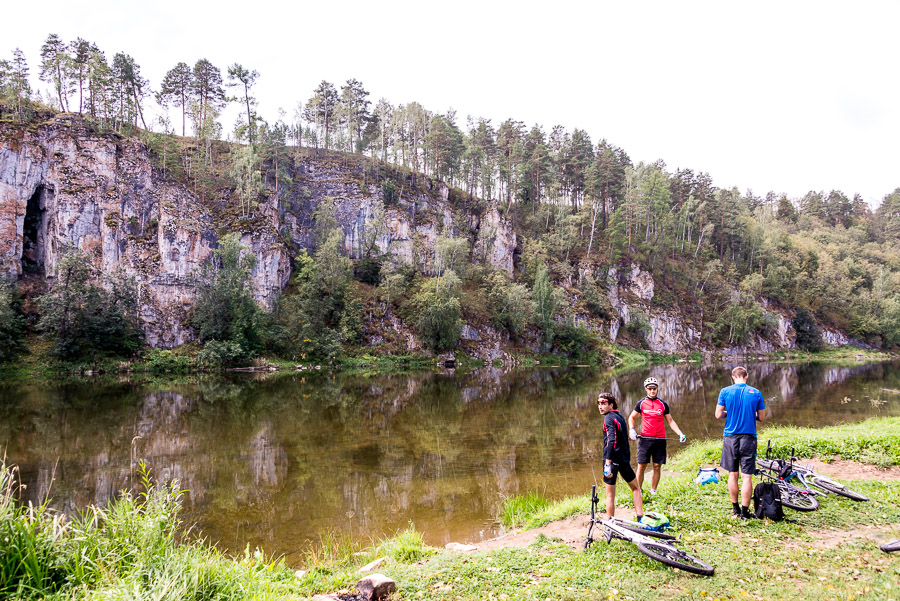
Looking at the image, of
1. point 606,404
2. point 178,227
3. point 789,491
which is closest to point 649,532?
point 606,404

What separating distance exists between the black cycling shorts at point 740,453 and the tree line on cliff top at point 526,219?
40804 mm

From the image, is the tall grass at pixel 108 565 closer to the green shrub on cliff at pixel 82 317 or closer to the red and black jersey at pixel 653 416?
the red and black jersey at pixel 653 416

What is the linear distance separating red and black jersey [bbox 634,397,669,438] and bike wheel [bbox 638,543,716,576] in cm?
250

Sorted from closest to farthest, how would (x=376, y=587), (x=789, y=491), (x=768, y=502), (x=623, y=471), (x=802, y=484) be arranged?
(x=376, y=587) → (x=768, y=502) → (x=623, y=471) → (x=789, y=491) → (x=802, y=484)

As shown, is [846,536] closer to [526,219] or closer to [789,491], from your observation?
[789,491]

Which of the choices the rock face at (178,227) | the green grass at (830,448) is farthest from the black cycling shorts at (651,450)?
the rock face at (178,227)

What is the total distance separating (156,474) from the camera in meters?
11.7

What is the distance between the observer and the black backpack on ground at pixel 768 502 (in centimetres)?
631

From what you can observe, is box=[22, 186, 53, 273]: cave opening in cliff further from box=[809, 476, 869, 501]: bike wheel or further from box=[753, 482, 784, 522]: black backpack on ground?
box=[809, 476, 869, 501]: bike wheel

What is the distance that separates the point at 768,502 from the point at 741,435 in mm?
994

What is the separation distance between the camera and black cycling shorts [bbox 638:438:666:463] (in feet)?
24.6

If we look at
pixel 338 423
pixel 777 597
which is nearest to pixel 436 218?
pixel 338 423

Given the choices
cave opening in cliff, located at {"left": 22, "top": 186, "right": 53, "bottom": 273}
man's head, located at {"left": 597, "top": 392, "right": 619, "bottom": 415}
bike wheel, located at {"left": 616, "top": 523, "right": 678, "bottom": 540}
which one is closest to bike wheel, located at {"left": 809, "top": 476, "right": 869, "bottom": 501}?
bike wheel, located at {"left": 616, "top": 523, "right": 678, "bottom": 540}

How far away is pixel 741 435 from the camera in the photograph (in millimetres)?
6738
